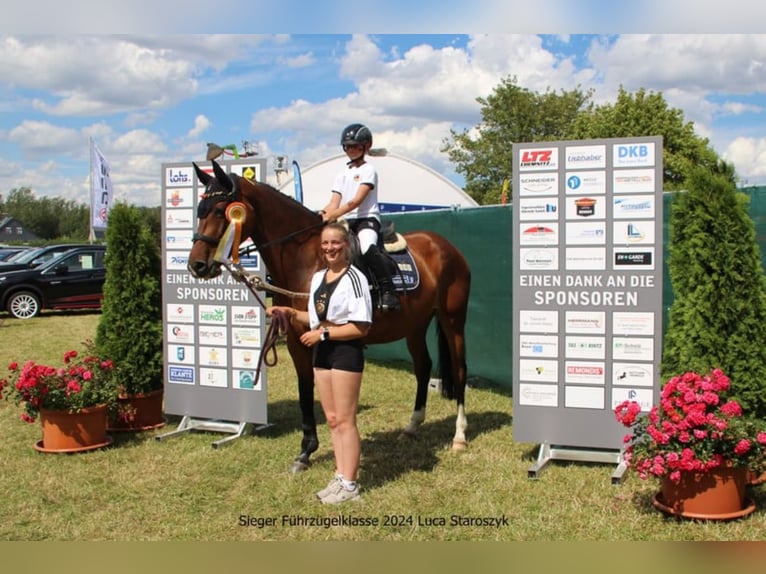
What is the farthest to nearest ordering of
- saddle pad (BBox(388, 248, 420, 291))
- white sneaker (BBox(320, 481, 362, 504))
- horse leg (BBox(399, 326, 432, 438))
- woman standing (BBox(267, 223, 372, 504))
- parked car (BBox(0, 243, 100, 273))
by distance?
parked car (BBox(0, 243, 100, 273)) → horse leg (BBox(399, 326, 432, 438)) → saddle pad (BBox(388, 248, 420, 291)) → white sneaker (BBox(320, 481, 362, 504)) → woman standing (BBox(267, 223, 372, 504))

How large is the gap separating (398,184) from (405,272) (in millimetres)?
12917

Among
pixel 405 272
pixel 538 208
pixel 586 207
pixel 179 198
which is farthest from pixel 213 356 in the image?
pixel 586 207

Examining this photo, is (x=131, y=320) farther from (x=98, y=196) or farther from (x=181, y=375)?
(x=98, y=196)

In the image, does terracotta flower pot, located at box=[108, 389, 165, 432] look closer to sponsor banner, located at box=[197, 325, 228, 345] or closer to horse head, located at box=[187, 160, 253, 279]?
sponsor banner, located at box=[197, 325, 228, 345]

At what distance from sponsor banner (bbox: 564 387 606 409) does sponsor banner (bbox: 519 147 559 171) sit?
1.74 meters

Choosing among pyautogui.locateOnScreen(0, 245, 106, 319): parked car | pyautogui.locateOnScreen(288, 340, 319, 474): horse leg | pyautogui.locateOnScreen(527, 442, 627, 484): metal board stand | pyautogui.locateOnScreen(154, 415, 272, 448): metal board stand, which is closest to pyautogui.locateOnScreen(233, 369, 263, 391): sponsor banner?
pyautogui.locateOnScreen(154, 415, 272, 448): metal board stand

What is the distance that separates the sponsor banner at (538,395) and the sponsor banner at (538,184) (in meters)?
1.54

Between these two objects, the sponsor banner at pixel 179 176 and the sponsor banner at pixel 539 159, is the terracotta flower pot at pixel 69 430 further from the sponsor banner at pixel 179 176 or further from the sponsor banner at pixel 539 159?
→ the sponsor banner at pixel 539 159

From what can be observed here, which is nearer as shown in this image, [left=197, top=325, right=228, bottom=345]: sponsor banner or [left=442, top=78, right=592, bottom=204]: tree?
[left=197, top=325, right=228, bottom=345]: sponsor banner

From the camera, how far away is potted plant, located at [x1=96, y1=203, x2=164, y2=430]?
262 inches

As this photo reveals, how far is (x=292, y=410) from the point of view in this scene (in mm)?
7637

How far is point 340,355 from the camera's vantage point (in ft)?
14.7

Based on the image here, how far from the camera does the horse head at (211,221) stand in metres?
5.00

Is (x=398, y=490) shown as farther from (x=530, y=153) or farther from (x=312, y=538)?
(x=530, y=153)
